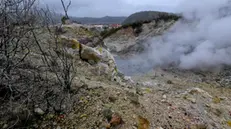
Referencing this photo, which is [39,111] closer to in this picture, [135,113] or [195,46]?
[135,113]

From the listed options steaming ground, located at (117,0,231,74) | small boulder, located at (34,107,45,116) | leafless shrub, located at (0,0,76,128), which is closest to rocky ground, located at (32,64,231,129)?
small boulder, located at (34,107,45,116)

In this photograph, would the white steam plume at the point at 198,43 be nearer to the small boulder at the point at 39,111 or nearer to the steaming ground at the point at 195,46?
the steaming ground at the point at 195,46

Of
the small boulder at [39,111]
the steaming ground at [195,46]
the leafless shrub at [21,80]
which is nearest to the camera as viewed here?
the leafless shrub at [21,80]

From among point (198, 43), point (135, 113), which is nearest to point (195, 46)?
point (198, 43)

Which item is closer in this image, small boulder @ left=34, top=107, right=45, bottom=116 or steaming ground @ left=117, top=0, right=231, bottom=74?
small boulder @ left=34, top=107, right=45, bottom=116

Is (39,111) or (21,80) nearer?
(39,111)

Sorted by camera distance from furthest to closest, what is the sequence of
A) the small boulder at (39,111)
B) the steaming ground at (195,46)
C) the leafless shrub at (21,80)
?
the steaming ground at (195,46)
the small boulder at (39,111)
the leafless shrub at (21,80)

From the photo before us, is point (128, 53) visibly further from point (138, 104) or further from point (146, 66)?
point (138, 104)

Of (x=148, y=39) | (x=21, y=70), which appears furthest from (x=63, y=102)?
(x=148, y=39)

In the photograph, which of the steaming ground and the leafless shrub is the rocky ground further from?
the steaming ground

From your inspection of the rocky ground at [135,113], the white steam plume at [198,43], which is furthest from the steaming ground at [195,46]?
the rocky ground at [135,113]

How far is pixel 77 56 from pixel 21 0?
2331 mm

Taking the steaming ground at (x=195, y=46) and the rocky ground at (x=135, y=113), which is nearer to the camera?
the rocky ground at (x=135, y=113)

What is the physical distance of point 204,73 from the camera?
6340 millimetres
